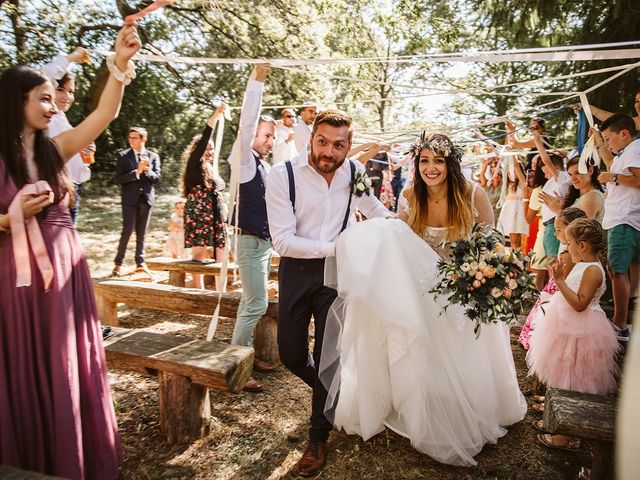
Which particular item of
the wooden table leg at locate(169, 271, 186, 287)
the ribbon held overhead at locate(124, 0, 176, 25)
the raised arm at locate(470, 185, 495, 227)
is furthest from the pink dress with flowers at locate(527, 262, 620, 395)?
the wooden table leg at locate(169, 271, 186, 287)

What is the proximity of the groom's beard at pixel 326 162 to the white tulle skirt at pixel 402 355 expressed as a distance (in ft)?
1.46

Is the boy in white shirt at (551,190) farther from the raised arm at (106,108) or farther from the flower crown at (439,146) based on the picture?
the raised arm at (106,108)

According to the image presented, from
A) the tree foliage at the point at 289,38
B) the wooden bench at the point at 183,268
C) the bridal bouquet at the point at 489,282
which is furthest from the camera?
the tree foliage at the point at 289,38

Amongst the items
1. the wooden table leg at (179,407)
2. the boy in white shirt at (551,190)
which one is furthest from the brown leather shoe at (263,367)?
the boy in white shirt at (551,190)

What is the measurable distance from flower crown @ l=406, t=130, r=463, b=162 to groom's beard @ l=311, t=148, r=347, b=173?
79cm

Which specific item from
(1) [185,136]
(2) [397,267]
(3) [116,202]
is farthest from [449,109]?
(2) [397,267]

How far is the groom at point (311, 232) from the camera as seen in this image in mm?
2764

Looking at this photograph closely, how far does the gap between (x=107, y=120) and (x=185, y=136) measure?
74.2 ft

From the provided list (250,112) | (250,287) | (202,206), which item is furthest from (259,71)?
(202,206)

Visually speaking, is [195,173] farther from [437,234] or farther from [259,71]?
[437,234]

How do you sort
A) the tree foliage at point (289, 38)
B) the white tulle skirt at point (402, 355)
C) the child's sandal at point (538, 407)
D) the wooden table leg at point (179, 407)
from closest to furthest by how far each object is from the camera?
1. the white tulle skirt at point (402, 355)
2. the wooden table leg at point (179, 407)
3. the child's sandal at point (538, 407)
4. the tree foliage at point (289, 38)

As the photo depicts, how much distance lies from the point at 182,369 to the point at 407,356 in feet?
5.04

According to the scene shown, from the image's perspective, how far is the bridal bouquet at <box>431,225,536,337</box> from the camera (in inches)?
99.3

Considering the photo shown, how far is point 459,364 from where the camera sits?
2.87 m
